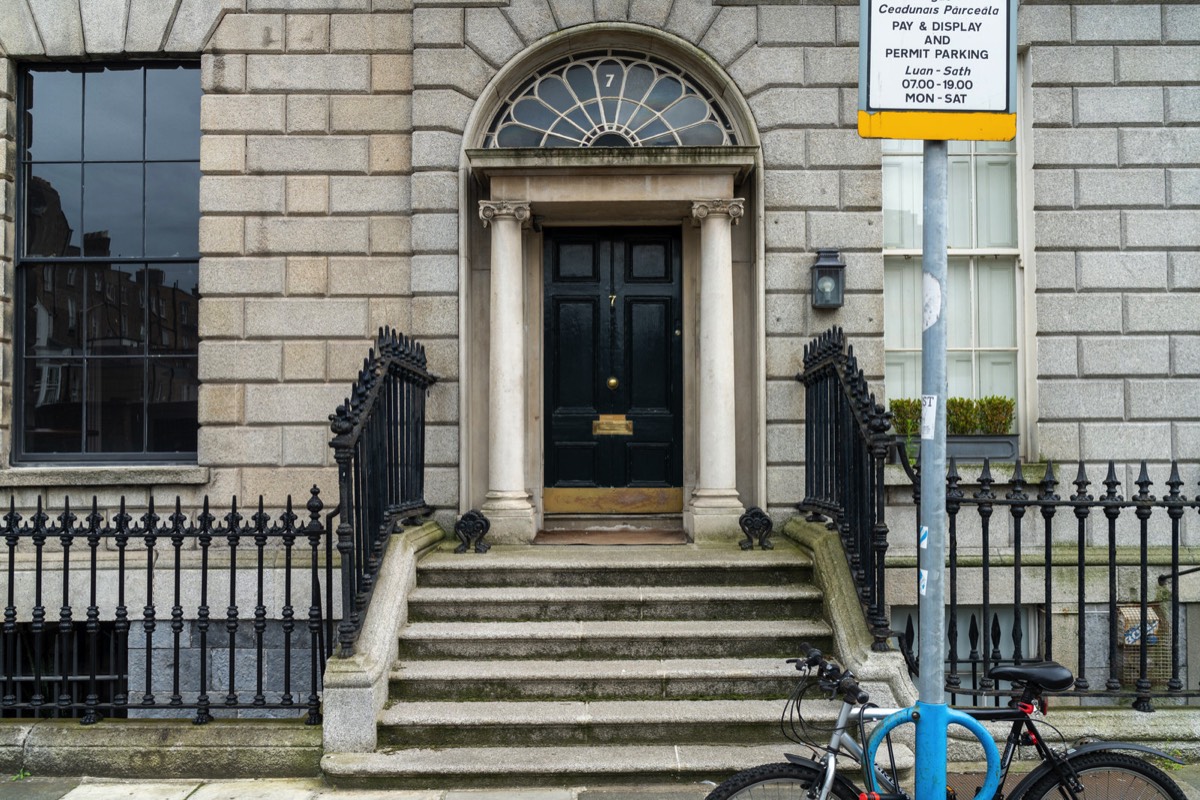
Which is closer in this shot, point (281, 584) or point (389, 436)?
point (389, 436)

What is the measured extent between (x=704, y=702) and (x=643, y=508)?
117 inches

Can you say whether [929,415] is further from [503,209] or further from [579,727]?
[503,209]

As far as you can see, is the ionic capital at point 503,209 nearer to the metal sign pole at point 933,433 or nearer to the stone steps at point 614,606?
the stone steps at point 614,606

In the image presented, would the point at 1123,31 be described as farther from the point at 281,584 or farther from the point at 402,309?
the point at 281,584

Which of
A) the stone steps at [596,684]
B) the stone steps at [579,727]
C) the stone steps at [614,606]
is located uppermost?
the stone steps at [614,606]

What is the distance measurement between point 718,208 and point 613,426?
2.11 metres

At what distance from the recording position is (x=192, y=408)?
865 centimetres

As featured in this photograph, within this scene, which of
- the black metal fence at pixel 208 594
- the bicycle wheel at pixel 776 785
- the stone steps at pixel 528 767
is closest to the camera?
the bicycle wheel at pixel 776 785

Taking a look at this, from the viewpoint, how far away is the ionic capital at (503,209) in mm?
7961

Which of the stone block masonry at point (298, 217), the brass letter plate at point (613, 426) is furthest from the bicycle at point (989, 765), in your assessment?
the stone block masonry at point (298, 217)

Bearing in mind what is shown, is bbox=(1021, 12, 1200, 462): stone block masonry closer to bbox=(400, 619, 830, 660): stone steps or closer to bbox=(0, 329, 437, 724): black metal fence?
bbox=(400, 619, 830, 660): stone steps

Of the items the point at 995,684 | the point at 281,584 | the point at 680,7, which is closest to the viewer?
the point at 995,684

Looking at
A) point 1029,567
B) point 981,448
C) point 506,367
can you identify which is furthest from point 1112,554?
point 506,367

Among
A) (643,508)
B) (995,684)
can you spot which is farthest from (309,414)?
(995,684)
